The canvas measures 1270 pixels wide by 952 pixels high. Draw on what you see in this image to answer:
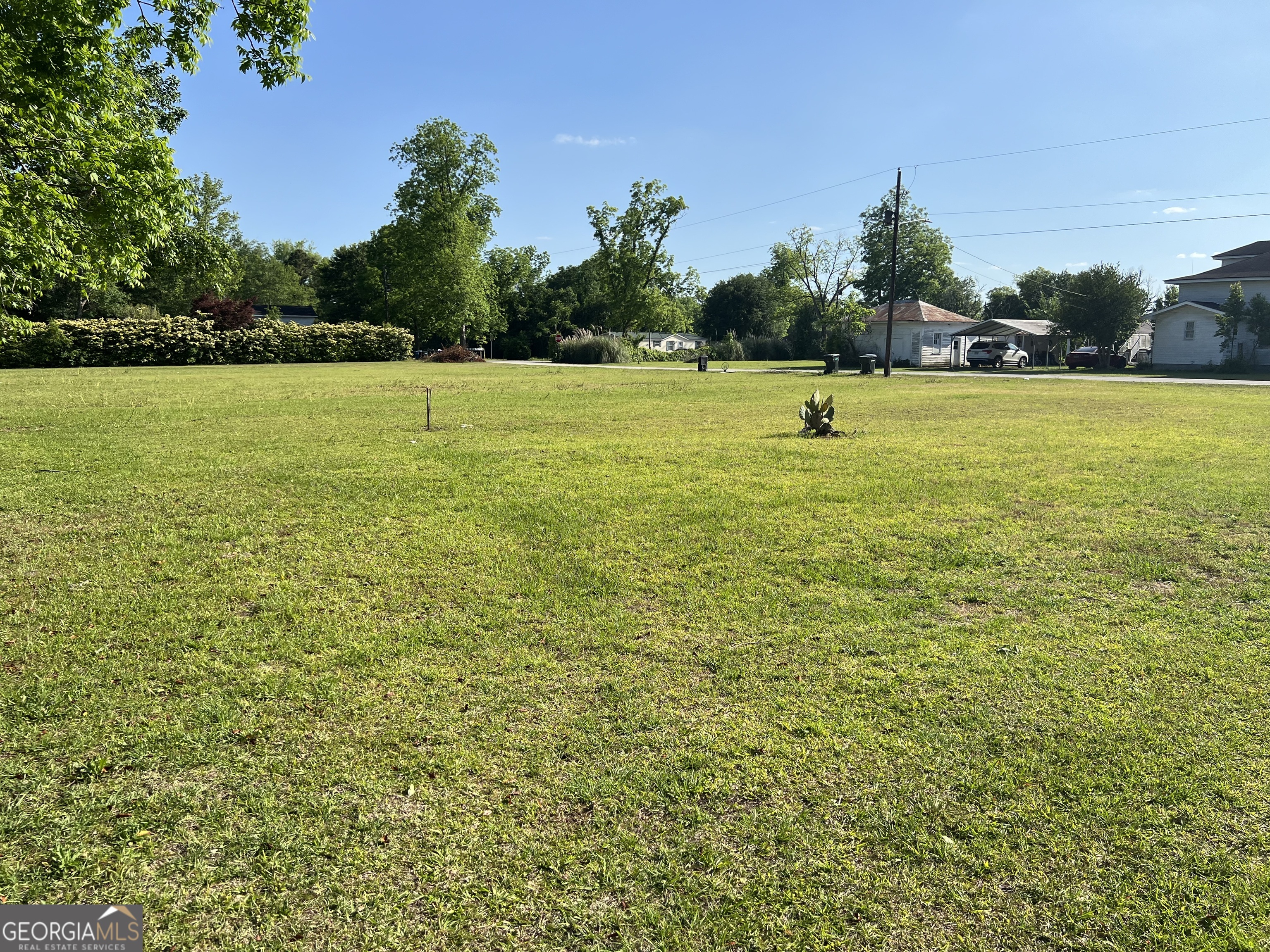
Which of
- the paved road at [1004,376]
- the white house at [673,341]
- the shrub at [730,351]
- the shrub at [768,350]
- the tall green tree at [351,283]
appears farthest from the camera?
the white house at [673,341]

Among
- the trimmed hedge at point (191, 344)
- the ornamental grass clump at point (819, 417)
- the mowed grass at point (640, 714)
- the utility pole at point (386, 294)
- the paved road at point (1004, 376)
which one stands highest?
the utility pole at point (386, 294)

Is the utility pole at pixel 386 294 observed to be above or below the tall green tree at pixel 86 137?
above

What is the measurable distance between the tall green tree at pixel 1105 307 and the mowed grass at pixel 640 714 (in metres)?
46.3

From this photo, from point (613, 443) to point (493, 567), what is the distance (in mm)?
6399

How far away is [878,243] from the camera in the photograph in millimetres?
80938

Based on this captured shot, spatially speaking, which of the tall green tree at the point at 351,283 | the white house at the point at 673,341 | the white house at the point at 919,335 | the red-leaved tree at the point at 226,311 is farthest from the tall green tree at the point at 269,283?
the white house at the point at 919,335

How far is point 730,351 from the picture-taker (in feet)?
197

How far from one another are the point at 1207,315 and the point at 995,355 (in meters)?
11.0

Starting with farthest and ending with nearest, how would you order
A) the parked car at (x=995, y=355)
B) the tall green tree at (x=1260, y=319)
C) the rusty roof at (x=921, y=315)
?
the rusty roof at (x=921, y=315) → the parked car at (x=995, y=355) → the tall green tree at (x=1260, y=319)

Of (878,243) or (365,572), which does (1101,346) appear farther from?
(365,572)

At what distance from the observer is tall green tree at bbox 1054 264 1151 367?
46781 mm

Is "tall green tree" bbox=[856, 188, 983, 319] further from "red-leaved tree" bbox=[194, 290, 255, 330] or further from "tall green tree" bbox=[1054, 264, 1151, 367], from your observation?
"red-leaved tree" bbox=[194, 290, 255, 330]

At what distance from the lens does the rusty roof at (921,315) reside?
52.7 meters

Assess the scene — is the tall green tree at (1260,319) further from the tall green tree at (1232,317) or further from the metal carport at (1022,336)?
the metal carport at (1022,336)
